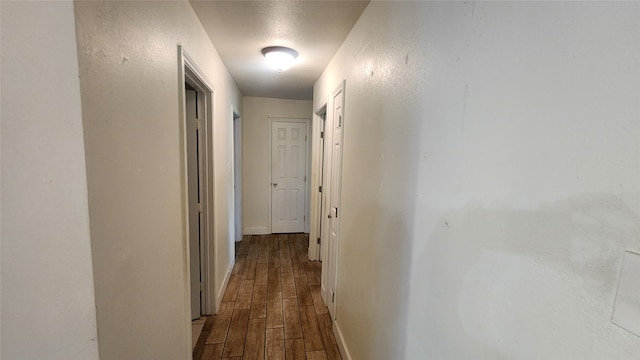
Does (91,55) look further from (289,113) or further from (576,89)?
(289,113)

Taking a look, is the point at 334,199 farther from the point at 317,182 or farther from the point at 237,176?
the point at 237,176

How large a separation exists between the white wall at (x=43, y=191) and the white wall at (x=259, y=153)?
3.94m

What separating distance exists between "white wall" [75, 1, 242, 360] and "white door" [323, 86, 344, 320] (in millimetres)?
1157

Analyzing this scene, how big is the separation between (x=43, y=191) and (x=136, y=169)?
1.08 ft

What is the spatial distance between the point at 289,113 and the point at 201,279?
121 inches

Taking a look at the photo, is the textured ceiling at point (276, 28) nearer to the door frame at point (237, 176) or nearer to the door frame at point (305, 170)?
the door frame at point (237, 176)

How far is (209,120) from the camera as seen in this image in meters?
2.29

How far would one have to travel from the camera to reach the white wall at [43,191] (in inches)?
25.7

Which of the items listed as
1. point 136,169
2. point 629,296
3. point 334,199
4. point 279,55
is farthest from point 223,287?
point 629,296

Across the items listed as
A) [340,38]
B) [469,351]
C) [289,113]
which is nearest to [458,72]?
[469,351]

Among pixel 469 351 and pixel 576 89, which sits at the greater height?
pixel 576 89

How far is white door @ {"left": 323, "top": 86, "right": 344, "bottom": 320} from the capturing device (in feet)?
7.27

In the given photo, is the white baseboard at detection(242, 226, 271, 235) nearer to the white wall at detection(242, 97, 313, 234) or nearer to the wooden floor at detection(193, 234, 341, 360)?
the white wall at detection(242, 97, 313, 234)

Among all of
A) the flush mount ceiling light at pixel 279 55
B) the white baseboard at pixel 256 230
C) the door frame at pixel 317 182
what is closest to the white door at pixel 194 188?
the flush mount ceiling light at pixel 279 55
